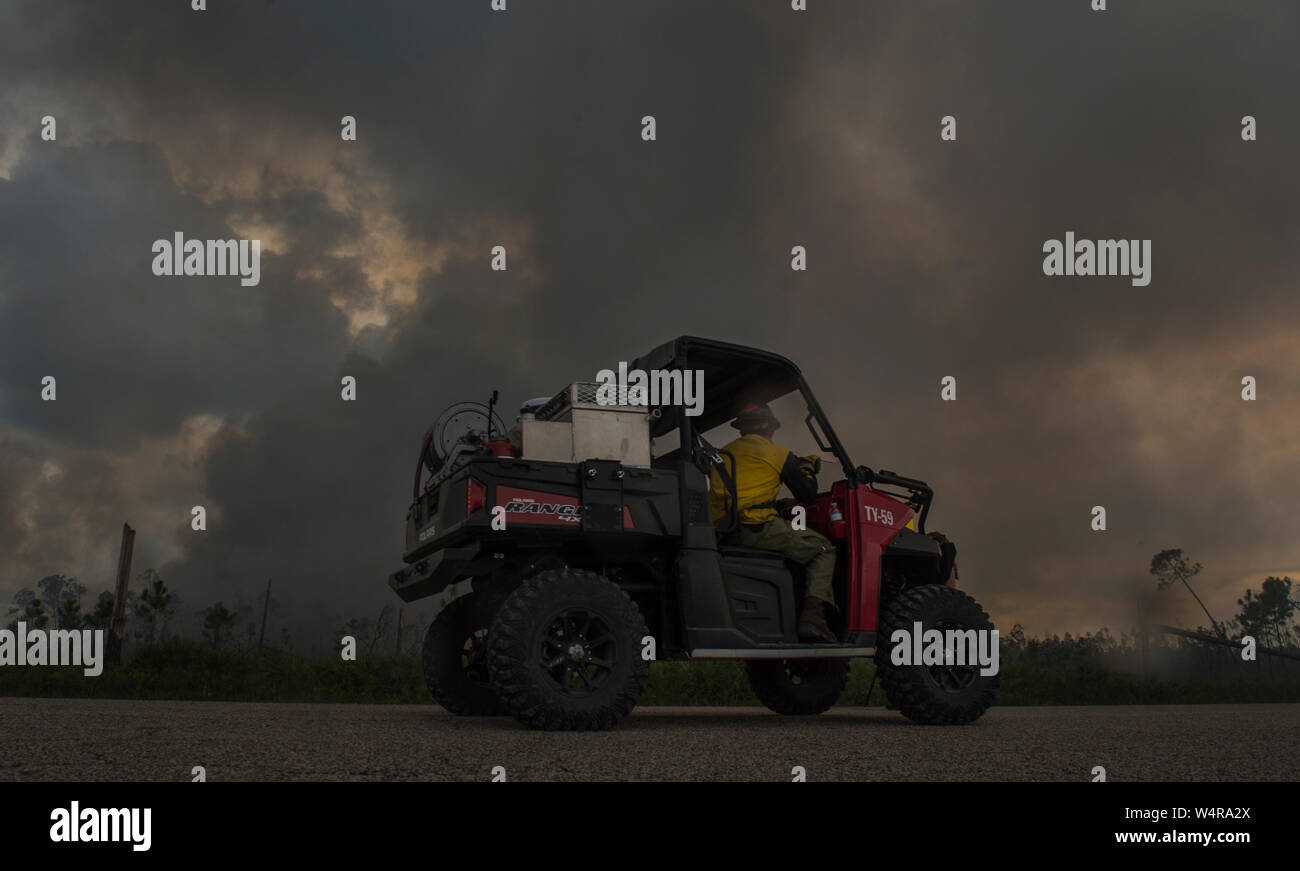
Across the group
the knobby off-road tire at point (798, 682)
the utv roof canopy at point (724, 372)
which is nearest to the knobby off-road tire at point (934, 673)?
the knobby off-road tire at point (798, 682)

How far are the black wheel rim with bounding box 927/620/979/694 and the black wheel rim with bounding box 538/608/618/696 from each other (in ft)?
9.96

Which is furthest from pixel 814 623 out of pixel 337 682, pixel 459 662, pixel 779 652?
pixel 337 682

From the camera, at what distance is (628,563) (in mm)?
6887

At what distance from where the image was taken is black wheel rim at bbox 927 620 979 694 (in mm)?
7543

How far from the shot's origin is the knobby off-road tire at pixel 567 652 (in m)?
5.62

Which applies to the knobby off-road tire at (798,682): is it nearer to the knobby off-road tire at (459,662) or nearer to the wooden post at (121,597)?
the knobby off-road tire at (459,662)

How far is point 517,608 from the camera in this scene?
572 cm

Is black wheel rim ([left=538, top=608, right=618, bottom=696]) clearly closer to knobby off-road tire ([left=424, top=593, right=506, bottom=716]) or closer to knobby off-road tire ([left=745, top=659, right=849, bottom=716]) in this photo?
knobby off-road tire ([left=424, top=593, right=506, bottom=716])

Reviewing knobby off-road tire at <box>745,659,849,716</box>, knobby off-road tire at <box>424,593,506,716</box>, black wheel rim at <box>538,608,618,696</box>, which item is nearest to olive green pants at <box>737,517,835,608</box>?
black wheel rim at <box>538,608,618,696</box>

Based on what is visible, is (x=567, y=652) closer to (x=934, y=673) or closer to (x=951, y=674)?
(x=934, y=673)

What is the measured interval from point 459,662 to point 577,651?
1953mm

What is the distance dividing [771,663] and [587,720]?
143 inches

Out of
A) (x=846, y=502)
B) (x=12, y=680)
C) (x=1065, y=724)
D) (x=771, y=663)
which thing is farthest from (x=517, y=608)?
(x=12, y=680)

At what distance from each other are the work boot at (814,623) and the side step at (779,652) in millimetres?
78
